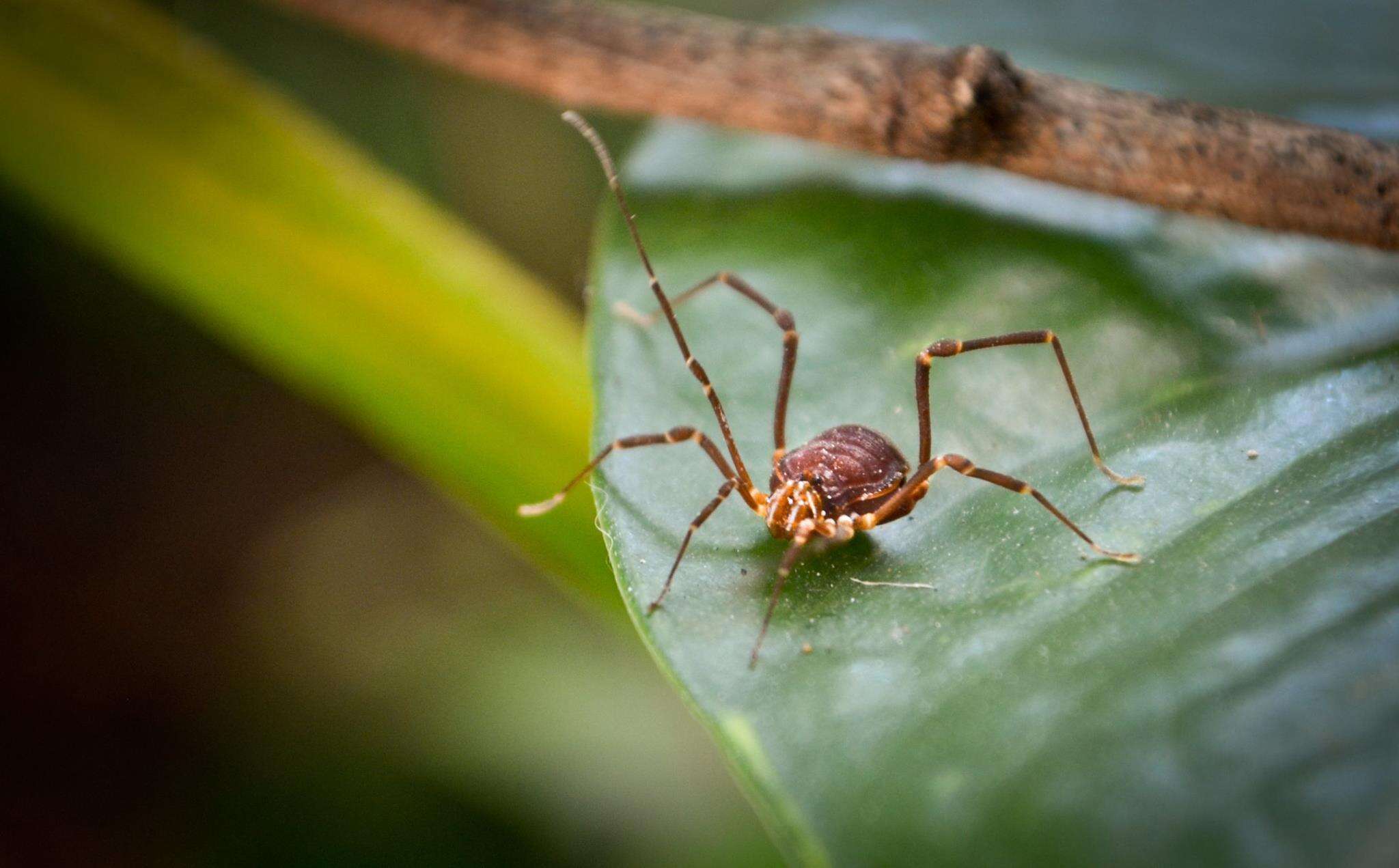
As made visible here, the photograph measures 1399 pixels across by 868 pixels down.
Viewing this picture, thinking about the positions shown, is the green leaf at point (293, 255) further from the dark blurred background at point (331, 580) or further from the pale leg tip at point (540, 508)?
the dark blurred background at point (331, 580)

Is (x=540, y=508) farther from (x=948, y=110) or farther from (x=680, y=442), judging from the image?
(x=948, y=110)

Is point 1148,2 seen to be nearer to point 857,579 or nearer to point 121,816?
point 857,579

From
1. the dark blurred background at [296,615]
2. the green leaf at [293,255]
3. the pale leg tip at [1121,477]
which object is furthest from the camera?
the dark blurred background at [296,615]

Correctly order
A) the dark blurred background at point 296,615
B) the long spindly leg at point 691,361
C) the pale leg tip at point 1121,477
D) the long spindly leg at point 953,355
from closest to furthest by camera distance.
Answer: the pale leg tip at point 1121,477
the long spindly leg at point 953,355
the long spindly leg at point 691,361
the dark blurred background at point 296,615

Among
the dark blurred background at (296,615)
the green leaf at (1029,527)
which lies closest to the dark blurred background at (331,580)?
the dark blurred background at (296,615)

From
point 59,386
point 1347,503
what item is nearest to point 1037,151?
point 1347,503

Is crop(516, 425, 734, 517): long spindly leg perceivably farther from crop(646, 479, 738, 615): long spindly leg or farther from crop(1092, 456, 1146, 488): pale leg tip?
crop(1092, 456, 1146, 488): pale leg tip

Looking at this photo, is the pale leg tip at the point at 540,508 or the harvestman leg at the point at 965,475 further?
the pale leg tip at the point at 540,508

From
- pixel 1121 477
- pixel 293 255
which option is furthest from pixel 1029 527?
pixel 293 255
